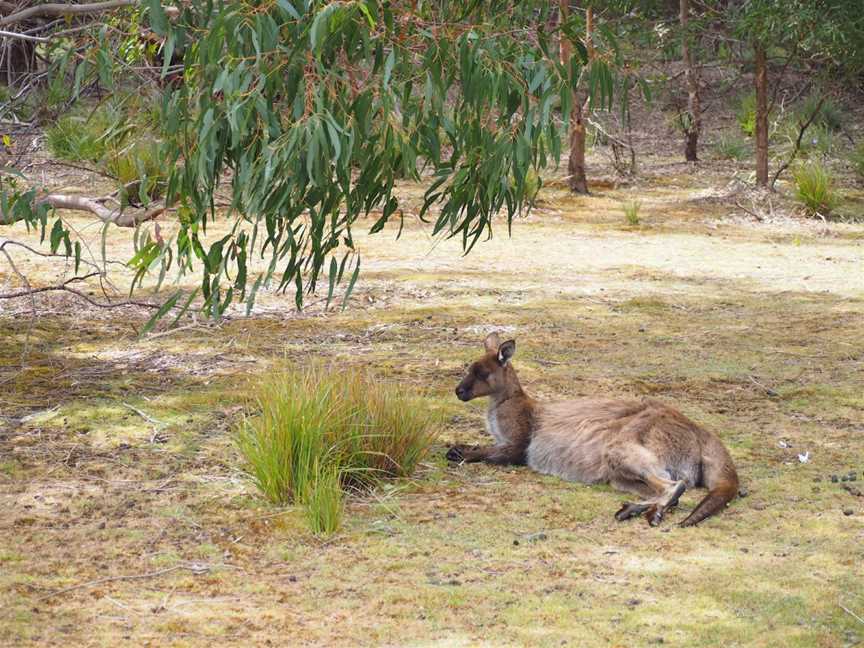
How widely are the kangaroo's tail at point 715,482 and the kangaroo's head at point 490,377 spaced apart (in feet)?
3.71

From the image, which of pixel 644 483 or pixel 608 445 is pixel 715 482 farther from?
pixel 608 445

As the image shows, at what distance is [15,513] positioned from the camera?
541 centimetres

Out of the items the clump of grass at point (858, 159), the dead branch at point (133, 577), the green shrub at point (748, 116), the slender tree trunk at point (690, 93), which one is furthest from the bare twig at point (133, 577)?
the green shrub at point (748, 116)

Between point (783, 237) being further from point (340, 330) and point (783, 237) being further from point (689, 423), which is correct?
point (689, 423)

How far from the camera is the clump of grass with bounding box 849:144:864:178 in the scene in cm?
1655

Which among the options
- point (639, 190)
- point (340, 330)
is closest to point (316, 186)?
point (340, 330)

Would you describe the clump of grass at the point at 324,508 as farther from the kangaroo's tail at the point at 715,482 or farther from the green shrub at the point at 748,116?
the green shrub at the point at 748,116

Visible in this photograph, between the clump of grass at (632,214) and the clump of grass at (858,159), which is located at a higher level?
the clump of grass at (858,159)

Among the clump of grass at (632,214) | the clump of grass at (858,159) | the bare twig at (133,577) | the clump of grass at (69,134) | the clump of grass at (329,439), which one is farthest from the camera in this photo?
the clump of grass at (858,159)

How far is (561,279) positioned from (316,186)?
689cm

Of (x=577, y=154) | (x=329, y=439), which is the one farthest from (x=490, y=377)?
(x=577, y=154)

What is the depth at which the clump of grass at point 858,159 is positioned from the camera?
16547 millimetres

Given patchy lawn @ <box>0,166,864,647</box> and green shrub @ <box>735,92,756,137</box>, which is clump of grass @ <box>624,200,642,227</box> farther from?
green shrub @ <box>735,92,756,137</box>

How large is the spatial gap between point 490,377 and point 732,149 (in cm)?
1341
